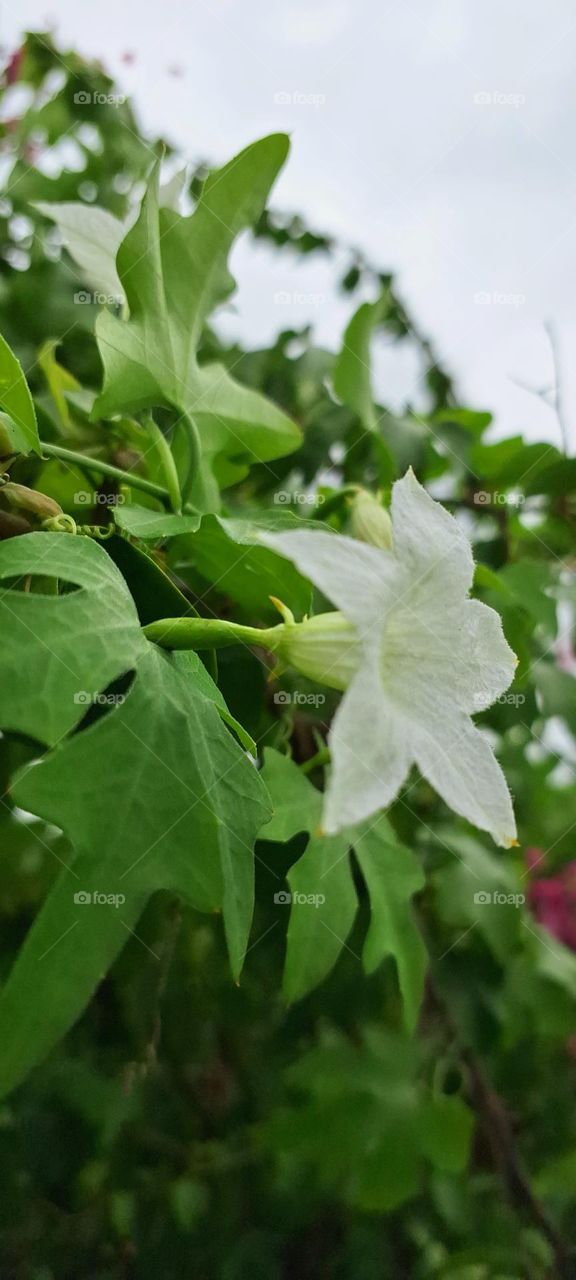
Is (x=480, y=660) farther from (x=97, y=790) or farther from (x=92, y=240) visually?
(x=92, y=240)

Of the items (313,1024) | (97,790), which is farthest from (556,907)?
(97,790)

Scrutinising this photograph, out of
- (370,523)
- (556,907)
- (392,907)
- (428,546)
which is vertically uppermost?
(428,546)

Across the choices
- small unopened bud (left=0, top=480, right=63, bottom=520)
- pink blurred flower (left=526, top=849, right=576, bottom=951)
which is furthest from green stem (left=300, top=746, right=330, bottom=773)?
pink blurred flower (left=526, top=849, right=576, bottom=951)

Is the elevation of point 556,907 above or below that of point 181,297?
below

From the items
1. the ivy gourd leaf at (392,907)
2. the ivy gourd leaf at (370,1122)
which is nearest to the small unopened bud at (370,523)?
the ivy gourd leaf at (392,907)

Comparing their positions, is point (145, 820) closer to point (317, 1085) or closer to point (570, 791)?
point (317, 1085)

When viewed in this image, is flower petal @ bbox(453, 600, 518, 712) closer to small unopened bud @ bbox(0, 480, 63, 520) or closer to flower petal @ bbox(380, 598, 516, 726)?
flower petal @ bbox(380, 598, 516, 726)

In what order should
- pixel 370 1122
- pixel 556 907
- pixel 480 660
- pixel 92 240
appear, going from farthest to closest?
1. pixel 556 907
2. pixel 370 1122
3. pixel 92 240
4. pixel 480 660

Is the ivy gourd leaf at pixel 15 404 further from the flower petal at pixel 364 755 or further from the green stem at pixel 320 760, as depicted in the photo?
the green stem at pixel 320 760
